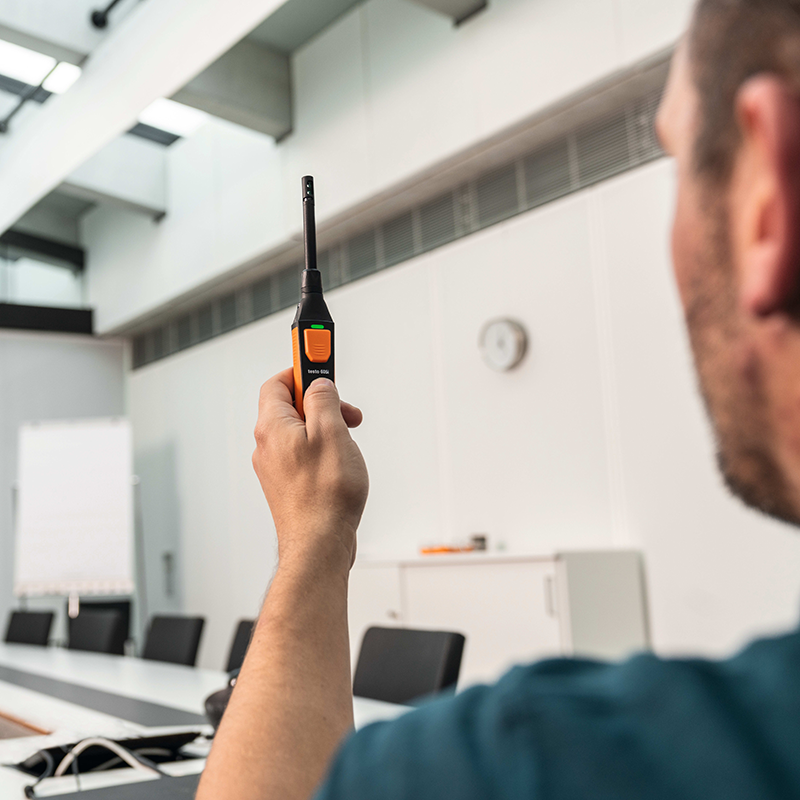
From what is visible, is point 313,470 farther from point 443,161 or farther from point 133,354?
point 133,354

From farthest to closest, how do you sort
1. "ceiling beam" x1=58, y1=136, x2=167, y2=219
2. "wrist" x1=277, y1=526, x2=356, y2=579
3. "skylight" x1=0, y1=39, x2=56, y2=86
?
1. "ceiling beam" x1=58, y1=136, x2=167, y2=219
2. "skylight" x1=0, y1=39, x2=56, y2=86
3. "wrist" x1=277, y1=526, x2=356, y2=579

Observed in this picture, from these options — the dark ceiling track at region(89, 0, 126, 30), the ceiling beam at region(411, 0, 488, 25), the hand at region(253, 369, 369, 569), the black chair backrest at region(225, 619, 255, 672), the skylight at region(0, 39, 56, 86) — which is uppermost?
the skylight at region(0, 39, 56, 86)

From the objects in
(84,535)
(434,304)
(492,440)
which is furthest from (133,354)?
(492,440)

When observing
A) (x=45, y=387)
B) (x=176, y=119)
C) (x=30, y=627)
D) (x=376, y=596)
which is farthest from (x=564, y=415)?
(x=45, y=387)

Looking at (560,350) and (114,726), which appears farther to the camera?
(560,350)

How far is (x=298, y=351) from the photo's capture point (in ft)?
2.16

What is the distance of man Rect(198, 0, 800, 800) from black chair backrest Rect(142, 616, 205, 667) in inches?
144

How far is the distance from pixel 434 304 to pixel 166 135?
3057mm

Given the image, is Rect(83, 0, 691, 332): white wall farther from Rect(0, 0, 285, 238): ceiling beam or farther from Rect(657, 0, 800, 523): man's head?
Rect(657, 0, 800, 523): man's head

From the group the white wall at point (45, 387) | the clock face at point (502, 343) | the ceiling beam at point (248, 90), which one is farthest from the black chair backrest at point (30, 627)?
the ceiling beam at point (248, 90)

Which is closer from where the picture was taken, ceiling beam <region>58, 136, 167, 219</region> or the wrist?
the wrist

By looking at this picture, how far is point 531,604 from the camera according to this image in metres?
3.60

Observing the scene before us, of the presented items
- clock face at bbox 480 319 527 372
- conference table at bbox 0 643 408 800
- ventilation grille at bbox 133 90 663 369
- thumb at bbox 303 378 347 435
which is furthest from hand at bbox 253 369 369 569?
clock face at bbox 480 319 527 372

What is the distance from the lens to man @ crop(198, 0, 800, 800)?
0.76 ft
